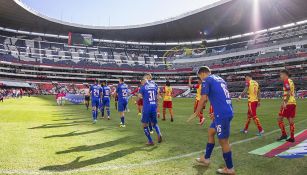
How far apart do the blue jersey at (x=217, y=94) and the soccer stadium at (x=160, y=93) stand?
0.07ft

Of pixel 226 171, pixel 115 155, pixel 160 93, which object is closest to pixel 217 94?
pixel 226 171

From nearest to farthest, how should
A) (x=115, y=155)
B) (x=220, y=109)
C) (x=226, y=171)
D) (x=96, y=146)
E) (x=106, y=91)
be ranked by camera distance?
1. (x=226, y=171)
2. (x=220, y=109)
3. (x=115, y=155)
4. (x=96, y=146)
5. (x=106, y=91)

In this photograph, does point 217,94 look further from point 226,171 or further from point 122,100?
point 122,100

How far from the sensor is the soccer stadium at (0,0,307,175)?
6641mm

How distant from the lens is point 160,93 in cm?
1360

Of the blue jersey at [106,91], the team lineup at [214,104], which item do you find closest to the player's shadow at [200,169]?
the team lineup at [214,104]

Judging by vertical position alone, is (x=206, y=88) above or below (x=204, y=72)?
below

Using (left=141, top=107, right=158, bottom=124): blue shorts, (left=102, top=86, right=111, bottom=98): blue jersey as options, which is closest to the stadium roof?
(left=102, top=86, right=111, bottom=98): blue jersey

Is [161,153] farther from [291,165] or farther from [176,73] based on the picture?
[176,73]

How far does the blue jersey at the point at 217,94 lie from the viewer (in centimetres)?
606

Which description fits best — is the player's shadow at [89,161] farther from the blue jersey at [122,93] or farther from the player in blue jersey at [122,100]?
the blue jersey at [122,93]

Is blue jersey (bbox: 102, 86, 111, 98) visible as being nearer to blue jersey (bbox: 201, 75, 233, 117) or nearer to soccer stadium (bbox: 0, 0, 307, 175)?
soccer stadium (bbox: 0, 0, 307, 175)

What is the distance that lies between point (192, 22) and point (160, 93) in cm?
6769

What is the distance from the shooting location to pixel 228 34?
89062 millimetres
